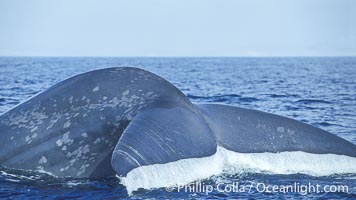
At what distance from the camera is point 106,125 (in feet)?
19.6

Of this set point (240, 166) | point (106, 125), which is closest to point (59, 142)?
point (106, 125)

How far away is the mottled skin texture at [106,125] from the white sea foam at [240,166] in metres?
0.11

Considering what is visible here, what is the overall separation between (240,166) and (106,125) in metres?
1.72

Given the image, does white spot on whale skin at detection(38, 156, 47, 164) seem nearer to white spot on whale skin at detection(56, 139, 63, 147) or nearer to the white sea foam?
white spot on whale skin at detection(56, 139, 63, 147)

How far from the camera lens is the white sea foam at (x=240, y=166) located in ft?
15.9

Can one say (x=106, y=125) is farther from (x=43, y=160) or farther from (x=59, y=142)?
(x=43, y=160)

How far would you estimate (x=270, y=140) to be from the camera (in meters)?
6.01

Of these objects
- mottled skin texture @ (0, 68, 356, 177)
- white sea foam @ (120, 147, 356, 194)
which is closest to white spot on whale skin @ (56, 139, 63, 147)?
mottled skin texture @ (0, 68, 356, 177)

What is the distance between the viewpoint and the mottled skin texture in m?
5.88

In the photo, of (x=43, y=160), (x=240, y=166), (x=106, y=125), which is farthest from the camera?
(x=240, y=166)

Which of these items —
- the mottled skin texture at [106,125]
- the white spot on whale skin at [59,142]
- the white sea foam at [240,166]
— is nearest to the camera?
the white sea foam at [240,166]

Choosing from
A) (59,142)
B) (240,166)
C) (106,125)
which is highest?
(106,125)

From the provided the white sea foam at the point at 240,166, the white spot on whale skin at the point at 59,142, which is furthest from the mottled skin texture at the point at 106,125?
the white sea foam at the point at 240,166

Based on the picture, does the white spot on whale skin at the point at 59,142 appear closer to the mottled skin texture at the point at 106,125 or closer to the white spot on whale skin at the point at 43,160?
the mottled skin texture at the point at 106,125
